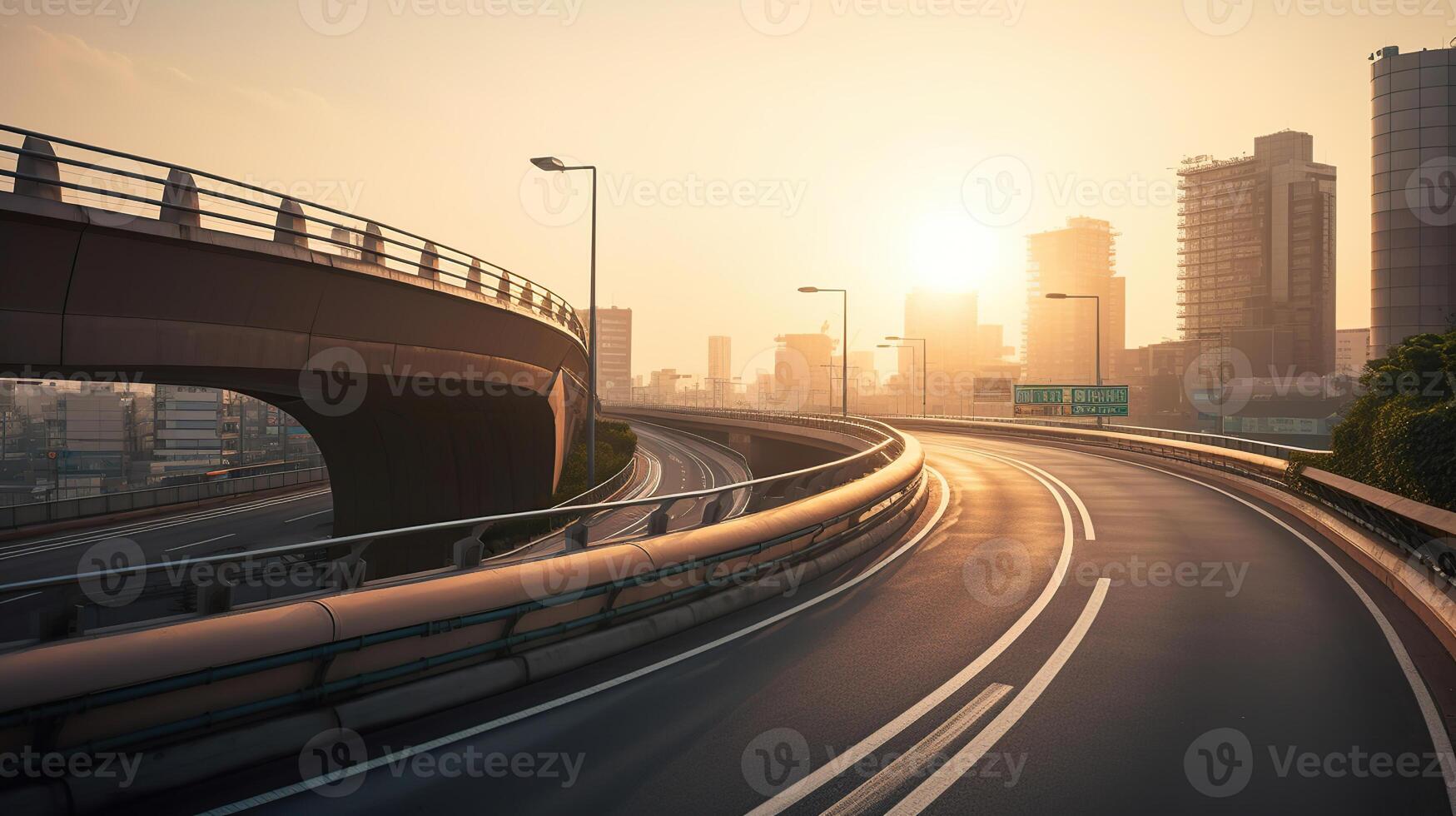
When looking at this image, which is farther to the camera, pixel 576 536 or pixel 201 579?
pixel 576 536

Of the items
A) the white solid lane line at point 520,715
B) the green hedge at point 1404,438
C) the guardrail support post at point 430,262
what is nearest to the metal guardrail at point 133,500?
the guardrail support post at point 430,262

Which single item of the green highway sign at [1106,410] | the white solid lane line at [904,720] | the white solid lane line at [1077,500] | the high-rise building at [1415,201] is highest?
the high-rise building at [1415,201]

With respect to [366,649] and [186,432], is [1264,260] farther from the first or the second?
[186,432]

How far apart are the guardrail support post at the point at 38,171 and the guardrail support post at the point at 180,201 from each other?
4.80ft

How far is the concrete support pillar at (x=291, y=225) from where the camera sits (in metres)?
14.5

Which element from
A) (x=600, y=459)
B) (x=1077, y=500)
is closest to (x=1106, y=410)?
(x=600, y=459)

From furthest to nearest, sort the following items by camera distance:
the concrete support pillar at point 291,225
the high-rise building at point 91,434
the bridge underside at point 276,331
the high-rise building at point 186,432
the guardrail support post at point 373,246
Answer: the high-rise building at point 186,432 → the high-rise building at point 91,434 → the guardrail support post at point 373,246 → the concrete support pillar at point 291,225 → the bridge underside at point 276,331

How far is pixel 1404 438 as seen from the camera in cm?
1187

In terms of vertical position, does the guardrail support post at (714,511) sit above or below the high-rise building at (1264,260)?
below

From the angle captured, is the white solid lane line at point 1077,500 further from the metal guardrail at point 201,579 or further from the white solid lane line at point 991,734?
the metal guardrail at point 201,579

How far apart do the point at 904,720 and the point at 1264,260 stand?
204 meters

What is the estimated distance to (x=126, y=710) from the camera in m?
4.98

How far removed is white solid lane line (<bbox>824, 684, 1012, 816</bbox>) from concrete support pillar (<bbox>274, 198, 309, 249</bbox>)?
44.5 feet

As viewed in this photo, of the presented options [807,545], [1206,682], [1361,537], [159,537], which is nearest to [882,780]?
[1206,682]
